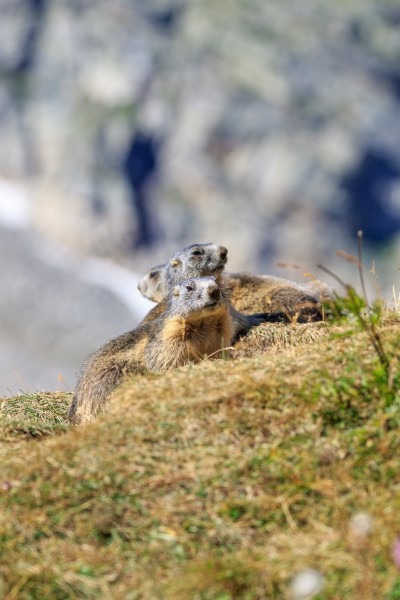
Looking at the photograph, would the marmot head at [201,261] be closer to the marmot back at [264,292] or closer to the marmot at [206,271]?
the marmot at [206,271]

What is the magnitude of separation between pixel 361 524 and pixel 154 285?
11.6m

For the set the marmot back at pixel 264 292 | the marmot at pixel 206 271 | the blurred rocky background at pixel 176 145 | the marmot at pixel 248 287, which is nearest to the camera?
the marmot at pixel 206 271

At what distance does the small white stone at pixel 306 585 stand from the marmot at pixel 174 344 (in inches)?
233

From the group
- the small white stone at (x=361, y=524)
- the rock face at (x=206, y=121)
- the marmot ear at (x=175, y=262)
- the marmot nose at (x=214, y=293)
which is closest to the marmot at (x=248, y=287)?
the marmot ear at (x=175, y=262)

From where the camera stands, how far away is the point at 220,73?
123 meters

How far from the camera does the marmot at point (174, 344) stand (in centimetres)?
1106

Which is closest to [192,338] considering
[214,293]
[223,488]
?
[214,293]

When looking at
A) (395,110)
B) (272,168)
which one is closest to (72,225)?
(272,168)

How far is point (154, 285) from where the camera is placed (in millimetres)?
16609

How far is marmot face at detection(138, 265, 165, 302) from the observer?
16.4 meters

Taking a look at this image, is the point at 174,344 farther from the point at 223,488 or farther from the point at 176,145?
the point at 176,145

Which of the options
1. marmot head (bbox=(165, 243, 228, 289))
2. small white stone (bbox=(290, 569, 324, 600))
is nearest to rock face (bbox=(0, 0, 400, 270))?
marmot head (bbox=(165, 243, 228, 289))

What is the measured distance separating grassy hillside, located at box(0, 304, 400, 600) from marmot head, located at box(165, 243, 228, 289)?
6.25 metres

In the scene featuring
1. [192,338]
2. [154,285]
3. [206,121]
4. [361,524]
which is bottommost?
[361,524]
